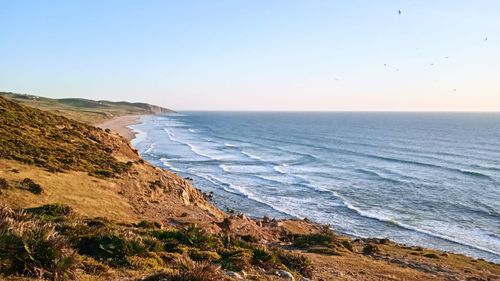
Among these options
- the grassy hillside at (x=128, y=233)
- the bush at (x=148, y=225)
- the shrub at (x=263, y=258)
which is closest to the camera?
the grassy hillside at (x=128, y=233)

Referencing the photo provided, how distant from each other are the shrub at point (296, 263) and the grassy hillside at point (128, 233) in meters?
0.04

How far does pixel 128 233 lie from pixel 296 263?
18.1 ft

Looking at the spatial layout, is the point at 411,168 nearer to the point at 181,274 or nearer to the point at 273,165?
the point at 273,165

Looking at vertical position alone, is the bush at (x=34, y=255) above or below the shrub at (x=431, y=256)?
above

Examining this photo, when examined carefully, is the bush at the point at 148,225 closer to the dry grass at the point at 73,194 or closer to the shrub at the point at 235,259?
the dry grass at the point at 73,194

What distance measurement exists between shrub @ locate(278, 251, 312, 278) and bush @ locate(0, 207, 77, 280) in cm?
714

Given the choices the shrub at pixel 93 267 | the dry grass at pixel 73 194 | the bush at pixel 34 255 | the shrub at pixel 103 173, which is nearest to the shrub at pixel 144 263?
the shrub at pixel 93 267

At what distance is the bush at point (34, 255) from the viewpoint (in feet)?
29.3

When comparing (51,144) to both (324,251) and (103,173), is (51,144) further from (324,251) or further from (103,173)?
(324,251)

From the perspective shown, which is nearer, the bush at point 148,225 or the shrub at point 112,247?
the shrub at point 112,247

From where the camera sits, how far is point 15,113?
41219mm

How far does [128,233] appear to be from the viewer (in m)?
13.3

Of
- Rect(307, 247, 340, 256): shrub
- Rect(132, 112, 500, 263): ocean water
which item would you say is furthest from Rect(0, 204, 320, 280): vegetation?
Rect(132, 112, 500, 263): ocean water

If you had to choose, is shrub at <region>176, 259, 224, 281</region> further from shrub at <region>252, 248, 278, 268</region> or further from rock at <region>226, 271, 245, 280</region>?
shrub at <region>252, 248, 278, 268</region>
